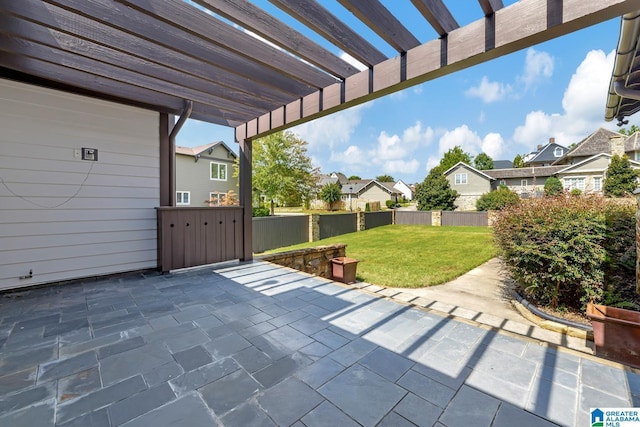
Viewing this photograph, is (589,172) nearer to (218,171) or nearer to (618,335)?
(618,335)

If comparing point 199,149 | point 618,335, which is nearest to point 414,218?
point 199,149

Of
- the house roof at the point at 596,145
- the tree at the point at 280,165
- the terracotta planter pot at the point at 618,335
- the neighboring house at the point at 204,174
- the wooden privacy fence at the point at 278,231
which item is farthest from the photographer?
the house roof at the point at 596,145

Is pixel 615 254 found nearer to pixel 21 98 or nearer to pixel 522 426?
pixel 522 426

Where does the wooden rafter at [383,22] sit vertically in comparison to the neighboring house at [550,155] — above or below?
→ below

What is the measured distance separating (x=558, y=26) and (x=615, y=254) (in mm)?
3150

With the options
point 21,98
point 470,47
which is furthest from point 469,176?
point 21,98

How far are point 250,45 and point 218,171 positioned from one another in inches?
645

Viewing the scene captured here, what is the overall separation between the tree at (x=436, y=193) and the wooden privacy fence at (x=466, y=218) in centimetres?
362

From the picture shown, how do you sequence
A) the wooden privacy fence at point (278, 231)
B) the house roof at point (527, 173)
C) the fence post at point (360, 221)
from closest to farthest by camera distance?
the wooden privacy fence at point (278, 231)
the fence post at point (360, 221)
the house roof at point (527, 173)

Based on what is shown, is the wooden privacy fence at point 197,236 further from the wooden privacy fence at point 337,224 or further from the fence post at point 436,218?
the fence post at point 436,218

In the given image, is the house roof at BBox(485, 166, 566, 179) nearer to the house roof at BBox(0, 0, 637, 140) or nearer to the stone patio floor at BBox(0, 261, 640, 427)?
the house roof at BBox(0, 0, 637, 140)

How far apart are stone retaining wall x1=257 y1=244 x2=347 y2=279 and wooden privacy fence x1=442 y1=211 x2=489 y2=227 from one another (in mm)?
12361

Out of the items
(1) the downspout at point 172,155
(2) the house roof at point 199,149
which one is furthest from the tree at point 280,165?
(1) the downspout at point 172,155

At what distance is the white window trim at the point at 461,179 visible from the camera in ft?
81.4
